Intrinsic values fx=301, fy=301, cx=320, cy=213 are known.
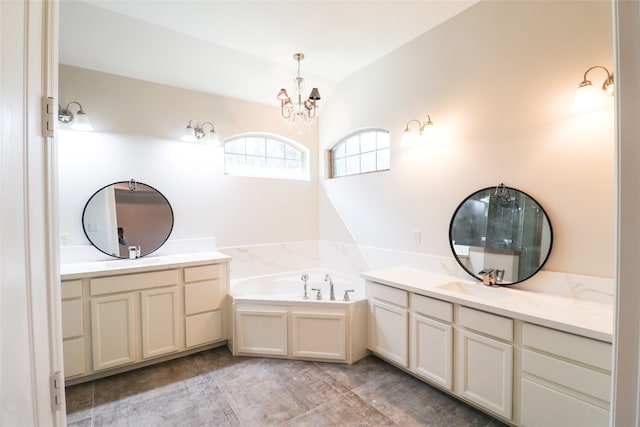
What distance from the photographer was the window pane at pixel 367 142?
137 inches

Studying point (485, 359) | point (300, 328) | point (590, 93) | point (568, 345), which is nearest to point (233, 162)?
point (300, 328)

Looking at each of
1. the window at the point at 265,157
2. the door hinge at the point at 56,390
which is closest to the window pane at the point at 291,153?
the window at the point at 265,157

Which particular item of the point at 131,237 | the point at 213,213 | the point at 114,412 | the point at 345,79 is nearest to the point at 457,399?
the point at 114,412

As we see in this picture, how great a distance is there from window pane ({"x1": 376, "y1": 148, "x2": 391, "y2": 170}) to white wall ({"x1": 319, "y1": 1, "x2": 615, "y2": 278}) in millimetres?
148

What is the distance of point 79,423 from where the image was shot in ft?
6.38

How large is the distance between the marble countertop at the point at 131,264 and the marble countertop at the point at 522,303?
5.36 ft

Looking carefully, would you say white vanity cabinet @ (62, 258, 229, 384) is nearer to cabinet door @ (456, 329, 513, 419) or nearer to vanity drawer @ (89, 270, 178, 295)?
vanity drawer @ (89, 270, 178, 295)

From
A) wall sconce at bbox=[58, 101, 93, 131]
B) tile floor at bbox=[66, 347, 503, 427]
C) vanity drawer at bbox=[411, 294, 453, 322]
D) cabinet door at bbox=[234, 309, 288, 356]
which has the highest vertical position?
wall sconce at bbox=[58, 101, 93, 131]

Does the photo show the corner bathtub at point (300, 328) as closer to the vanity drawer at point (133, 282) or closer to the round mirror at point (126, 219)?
the vanity drawer at point (133, 282)

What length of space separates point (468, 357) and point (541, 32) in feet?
7.46

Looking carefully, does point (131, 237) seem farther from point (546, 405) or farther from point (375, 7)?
point (546, 405)

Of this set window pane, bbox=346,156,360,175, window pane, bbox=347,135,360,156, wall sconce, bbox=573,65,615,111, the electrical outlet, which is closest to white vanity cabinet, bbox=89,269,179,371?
the electrical outlet

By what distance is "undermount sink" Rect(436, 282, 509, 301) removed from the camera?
2.19 m

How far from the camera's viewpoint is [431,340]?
221 cm
